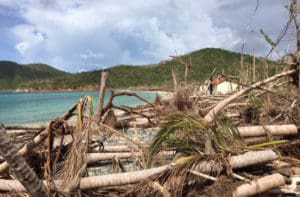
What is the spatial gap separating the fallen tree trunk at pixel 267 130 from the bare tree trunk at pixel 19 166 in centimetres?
289

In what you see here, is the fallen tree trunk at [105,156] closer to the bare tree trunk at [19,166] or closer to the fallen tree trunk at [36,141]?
the fallen tree trunk at [36,141]

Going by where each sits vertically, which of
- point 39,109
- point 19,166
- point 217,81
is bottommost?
point 39,109

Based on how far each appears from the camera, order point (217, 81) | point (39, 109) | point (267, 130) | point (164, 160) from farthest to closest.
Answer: point (39, 109) < point (217, 81) < point (267, 130) < point (164, 160)

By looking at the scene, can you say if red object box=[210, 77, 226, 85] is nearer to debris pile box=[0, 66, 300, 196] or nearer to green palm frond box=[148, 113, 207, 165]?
debris pile box=[0, 66, 300, 196]

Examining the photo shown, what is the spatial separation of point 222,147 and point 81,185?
5.92 feet

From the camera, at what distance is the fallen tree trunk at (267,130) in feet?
19.5

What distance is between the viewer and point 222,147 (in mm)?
5277

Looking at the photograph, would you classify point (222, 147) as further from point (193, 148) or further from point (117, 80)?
point (117, 80)

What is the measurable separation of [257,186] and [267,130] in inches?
56.1

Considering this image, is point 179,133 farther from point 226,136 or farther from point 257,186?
point 257,186

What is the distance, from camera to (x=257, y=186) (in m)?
4.69

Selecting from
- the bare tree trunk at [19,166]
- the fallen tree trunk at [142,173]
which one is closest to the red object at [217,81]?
the fallen tree trunk at [142,173]

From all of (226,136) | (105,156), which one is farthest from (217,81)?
(226,136)

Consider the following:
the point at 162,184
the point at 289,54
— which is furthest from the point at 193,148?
the point at 289,54
